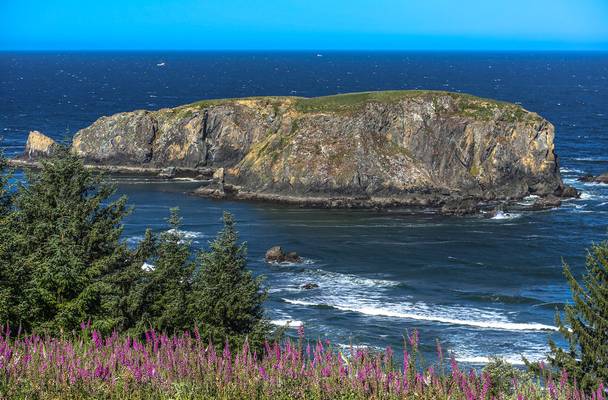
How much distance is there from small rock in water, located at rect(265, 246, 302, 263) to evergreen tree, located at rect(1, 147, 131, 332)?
117ft

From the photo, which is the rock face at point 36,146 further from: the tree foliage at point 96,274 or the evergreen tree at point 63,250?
the tree foliage at point 96,274

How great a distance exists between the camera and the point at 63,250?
21.6 meters

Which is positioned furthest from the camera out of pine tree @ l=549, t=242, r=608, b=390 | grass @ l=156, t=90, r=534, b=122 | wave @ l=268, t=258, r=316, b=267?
grass @ l=156, t=90, r=534, b=122

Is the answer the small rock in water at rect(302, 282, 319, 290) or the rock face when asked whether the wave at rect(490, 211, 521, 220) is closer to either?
the small rock in water at rect(302, 282, 319, 290)

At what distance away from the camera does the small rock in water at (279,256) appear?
222 feet

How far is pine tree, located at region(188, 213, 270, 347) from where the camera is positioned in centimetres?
2475

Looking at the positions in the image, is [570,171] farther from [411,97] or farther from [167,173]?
[167,173]

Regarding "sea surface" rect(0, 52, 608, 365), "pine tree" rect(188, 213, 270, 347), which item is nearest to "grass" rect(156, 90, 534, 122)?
"sea surface" rect(0, 52, 608, 365)

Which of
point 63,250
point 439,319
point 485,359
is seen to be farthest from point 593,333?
point 439,319

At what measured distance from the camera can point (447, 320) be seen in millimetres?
51812

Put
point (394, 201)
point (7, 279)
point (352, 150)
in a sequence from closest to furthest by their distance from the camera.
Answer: point (7, 279) < point (394, 201) < point (352, 150)

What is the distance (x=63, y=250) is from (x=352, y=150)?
8051cm

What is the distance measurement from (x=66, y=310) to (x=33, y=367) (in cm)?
889

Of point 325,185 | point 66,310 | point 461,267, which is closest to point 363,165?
point 325,185
